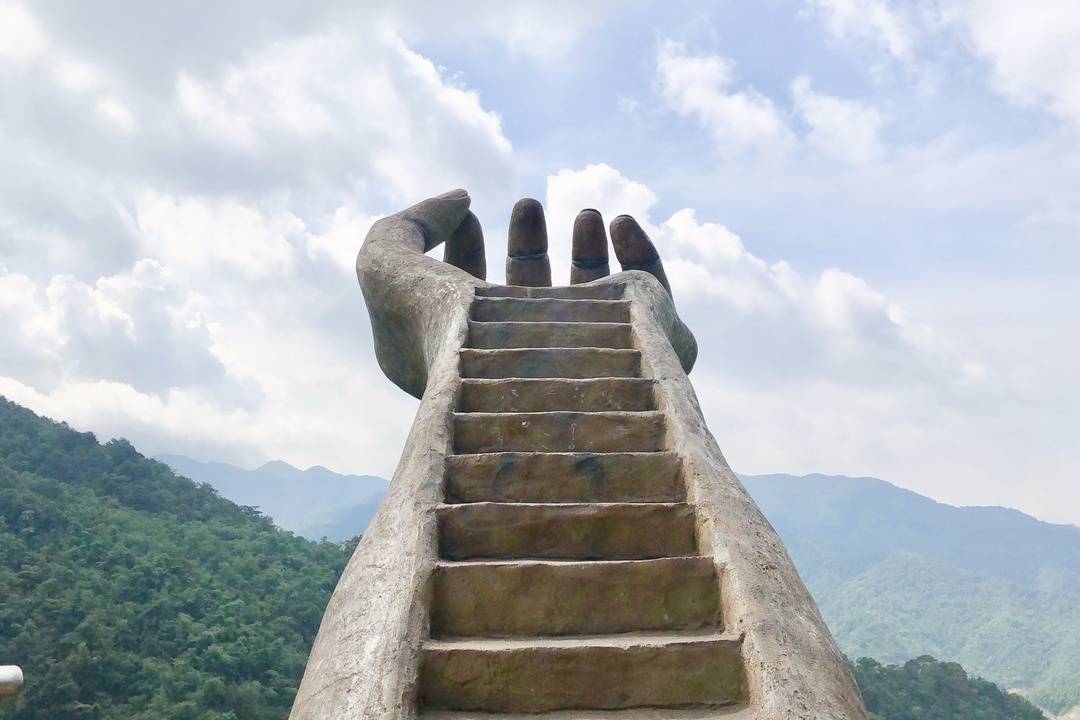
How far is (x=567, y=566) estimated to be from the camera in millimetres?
3467

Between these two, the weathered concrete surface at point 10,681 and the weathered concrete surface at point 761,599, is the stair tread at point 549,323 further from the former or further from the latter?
the weathered concrete surface at point 10,681

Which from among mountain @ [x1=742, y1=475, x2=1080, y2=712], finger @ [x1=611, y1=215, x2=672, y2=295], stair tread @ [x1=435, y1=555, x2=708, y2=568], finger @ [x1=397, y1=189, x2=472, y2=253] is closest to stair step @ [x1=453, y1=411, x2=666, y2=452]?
stair tread @ [x1=435, y1=555, x2=708, y2=568]

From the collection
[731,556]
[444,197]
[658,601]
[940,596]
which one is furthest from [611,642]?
[940,596]

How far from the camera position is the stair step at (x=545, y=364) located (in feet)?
17.4

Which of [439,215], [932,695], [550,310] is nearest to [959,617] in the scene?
[932,695]

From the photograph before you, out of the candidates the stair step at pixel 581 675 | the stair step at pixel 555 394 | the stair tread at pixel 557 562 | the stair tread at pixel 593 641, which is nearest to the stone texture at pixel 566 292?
the stair step at pixel 555 394

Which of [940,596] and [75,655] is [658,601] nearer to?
[75,655]

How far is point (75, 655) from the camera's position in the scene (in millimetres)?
24953

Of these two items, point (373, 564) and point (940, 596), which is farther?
point (940, 596)

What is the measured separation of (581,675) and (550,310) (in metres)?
3.35

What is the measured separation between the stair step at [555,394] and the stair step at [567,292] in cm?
166

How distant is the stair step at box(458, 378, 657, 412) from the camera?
4.90 metres

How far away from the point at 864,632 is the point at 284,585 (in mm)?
75001

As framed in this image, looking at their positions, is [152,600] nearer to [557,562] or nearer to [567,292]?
[567,292]
